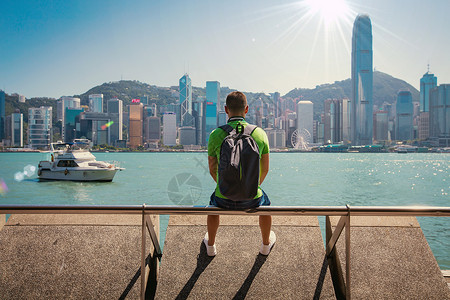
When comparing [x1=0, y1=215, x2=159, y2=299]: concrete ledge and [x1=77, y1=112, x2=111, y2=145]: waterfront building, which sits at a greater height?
[x1=77, y1=112, x2=111, y2=145]: waterfront building

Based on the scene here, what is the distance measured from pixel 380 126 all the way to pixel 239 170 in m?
200

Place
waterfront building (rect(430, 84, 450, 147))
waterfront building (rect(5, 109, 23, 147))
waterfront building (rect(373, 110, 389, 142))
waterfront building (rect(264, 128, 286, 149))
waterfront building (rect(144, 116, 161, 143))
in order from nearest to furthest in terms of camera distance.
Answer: waterfront building (rect(264, 128, 286, 149))
waterfront building (rect(5, 109, 23, 147))
waterfront building (rect(144, 116, 161, 143))
waterfront building (rect(430, 84, 450, 147))
waterfront building (rect(373, 110, 389, 142))

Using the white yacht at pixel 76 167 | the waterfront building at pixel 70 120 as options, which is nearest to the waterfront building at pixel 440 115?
the white yacht at pixel 76 167

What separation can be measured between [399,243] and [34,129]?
142 meters

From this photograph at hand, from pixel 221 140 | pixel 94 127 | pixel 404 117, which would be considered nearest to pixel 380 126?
pixel 404 117

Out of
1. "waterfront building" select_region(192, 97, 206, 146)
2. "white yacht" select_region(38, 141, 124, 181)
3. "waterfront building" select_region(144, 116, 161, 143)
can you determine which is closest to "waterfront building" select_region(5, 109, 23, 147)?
"waterfront building" select_region(144, 116, 161, 143)

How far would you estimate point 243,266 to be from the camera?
9.46 feet

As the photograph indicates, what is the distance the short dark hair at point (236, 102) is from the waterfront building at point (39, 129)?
437 feet

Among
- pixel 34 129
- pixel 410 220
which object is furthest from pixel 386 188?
pixel 34 129

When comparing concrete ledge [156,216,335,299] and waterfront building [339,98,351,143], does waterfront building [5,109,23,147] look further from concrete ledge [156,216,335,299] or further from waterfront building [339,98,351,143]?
concrete ledge [156,216,335,299]

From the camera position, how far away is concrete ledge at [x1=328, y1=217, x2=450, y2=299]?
271 centimetres

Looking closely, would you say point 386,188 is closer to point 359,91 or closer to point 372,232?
point 372,232

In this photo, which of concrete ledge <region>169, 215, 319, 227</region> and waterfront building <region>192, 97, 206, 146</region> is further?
waterfront building <region>192, 97, 206, 146</region>

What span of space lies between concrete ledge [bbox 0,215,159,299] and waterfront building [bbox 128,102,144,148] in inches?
5964
